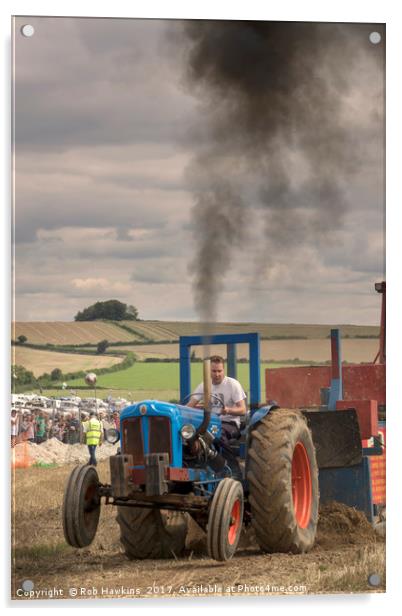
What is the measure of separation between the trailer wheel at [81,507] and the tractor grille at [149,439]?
0.33 m

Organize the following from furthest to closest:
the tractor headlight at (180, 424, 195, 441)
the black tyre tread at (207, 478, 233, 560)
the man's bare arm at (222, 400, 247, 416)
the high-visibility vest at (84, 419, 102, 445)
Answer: the high-visibility vest at (84, 419, 102, 445) → the man's bare arm at (222, 400, 247, 416) → the tractor headlight at (180, 424, 195, 441) → the black tyre tread at (207, 478, 233, 560)

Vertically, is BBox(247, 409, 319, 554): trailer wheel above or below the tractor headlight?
below

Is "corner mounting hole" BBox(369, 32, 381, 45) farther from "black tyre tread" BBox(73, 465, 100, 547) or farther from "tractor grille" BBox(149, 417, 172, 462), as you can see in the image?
"black tyre tread" BBox(73, 465, 100, 547)

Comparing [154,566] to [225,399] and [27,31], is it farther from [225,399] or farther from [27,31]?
[27,31]

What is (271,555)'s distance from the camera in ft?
36.4

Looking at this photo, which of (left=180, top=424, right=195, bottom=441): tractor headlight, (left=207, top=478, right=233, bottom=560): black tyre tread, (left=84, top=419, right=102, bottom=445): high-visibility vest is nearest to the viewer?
(left=207, top=478, right=233, bottom=560): black tyre tread

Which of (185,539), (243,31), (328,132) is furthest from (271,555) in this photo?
(243,31)

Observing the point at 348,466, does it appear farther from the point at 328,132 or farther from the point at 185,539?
the point at 328,132

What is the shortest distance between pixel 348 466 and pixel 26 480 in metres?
2.77

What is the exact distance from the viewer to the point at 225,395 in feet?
37.5

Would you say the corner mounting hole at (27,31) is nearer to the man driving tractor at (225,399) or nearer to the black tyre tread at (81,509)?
the man driving tractor at (225,399)

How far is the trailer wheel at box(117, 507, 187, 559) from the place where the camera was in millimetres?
11469

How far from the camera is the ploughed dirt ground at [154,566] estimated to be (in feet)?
34.4

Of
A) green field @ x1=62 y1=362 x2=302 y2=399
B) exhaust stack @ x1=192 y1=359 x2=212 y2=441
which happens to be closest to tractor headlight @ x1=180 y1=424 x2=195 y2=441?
exhaust stack @ x1=192 y1=359 x2=212 y2=441
